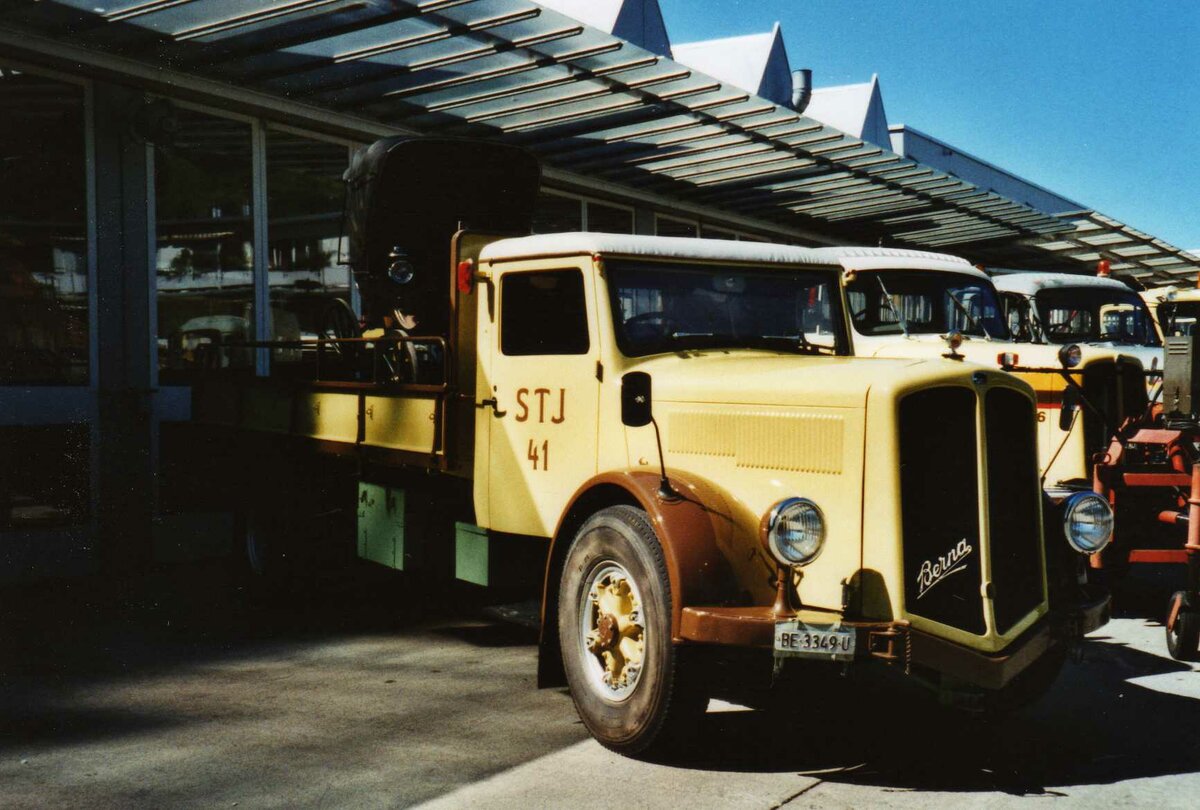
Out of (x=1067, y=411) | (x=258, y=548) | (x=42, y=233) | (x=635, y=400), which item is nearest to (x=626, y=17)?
(x=42, y=233)

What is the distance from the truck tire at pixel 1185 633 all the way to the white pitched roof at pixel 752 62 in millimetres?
13672

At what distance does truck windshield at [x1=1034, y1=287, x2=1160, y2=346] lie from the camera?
11.5m

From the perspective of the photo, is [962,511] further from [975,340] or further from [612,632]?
[975,340]

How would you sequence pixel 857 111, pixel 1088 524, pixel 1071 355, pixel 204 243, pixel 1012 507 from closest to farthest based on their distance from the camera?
pixel 1012 507 < pixel 1088 524 < pixel 1071 355 < pixel 204 243 < pixel 857 111

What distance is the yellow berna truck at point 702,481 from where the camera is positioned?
4566 millimetres

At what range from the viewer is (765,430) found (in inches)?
194

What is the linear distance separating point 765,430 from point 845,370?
1.40 feet

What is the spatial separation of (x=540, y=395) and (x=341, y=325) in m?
4.53

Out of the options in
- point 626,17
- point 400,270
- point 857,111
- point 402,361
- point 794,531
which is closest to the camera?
point 794,531

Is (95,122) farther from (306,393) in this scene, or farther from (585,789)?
(585,789)

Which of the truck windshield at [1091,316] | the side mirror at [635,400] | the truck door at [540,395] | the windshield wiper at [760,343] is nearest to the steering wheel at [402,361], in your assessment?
the truck door at [540,395]

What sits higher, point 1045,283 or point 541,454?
point 1045,283

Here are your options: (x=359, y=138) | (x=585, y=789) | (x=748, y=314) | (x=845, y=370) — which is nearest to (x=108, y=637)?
(x=585, y=789)

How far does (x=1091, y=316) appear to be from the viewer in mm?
11688
